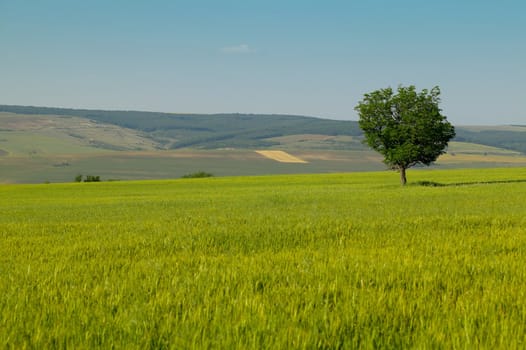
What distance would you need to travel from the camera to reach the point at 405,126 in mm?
61719

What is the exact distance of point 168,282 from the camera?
7.00 metres

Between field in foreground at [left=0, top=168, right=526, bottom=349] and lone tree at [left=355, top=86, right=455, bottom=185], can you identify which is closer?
field in foreground at [left=0, top=168, right=526, bottom=349]

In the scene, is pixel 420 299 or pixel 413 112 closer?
pixel 420 299

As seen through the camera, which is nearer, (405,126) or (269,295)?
(269,295)

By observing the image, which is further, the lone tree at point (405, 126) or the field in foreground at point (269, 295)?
the lone tree at point (405, 126)

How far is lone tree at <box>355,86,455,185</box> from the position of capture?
61.0 m

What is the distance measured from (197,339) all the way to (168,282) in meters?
2.48

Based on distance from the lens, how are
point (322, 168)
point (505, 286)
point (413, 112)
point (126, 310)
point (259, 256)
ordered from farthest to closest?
point (322, 168)
point (413, 112)
point (259, 256)
point (505, 286)
point (126, 310)

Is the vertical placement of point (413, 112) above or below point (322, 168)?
above

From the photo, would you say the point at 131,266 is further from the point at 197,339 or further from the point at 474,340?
the point at 474,340

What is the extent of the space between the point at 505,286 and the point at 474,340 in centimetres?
225

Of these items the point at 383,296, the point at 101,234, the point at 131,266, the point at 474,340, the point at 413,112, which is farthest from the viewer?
the point at 413,112

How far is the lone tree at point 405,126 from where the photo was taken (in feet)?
200

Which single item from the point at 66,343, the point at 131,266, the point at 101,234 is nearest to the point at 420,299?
the point at 66,343
